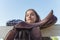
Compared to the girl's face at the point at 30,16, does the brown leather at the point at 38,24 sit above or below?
below

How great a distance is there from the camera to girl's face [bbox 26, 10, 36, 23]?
143 centimetres

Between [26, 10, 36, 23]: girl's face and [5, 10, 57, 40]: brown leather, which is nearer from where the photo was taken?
[5, 10, 57, 40]: brown leather

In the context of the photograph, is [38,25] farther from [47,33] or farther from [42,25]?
[47,33]

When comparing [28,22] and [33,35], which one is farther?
[28,22]

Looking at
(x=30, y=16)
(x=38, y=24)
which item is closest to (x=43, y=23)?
(x=38, y=24)

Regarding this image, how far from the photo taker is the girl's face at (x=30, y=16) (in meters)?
1.43

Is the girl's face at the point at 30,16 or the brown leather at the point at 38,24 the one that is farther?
the girl's face at the point at 30,16

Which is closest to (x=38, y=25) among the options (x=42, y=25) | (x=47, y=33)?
(x=42, y=25)

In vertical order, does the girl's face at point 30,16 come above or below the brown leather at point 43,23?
above

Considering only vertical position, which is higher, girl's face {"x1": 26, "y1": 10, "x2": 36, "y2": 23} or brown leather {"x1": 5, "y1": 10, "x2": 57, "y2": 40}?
girl's face {"x1": 26, "y1": 10, "x2": 36, "y2": 23}

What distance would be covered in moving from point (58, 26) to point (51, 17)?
114 millimetres

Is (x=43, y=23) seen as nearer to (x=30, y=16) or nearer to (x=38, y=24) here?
(x=38, y=24)

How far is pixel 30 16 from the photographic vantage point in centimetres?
143

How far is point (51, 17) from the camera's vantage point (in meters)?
1.35
